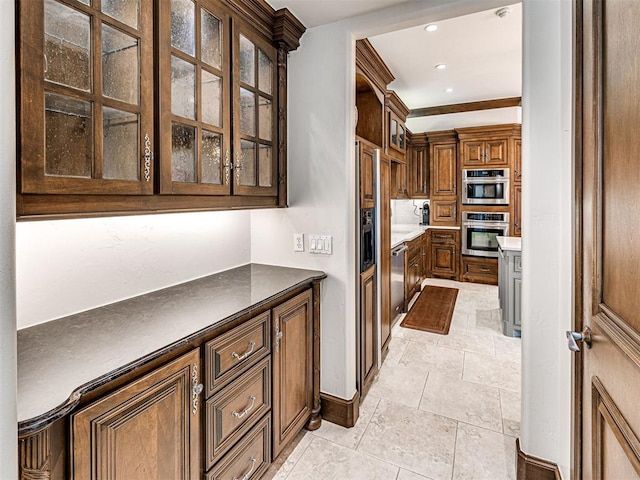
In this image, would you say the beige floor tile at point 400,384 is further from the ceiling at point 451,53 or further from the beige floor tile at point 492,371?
the ceiling at point 451,53

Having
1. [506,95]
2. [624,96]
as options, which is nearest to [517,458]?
[624,96]

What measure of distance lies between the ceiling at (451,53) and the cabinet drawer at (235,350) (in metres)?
1.71

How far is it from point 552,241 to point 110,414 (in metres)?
1.87

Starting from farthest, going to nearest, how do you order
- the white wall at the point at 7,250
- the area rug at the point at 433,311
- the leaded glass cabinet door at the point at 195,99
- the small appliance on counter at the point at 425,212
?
the small appliance on counter at the point at 425,212 → the area rug at the point at 433,311 → the leaded glass cabinet door at the point at 195,99 → the white wall at the point at 7,250

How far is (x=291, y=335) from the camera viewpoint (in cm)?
186

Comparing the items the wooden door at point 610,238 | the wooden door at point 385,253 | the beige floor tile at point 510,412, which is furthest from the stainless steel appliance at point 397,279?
the wooden door at point 610,238

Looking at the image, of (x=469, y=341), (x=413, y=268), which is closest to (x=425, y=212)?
(x=413, y=268)

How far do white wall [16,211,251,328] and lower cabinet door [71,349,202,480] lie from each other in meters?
0.58

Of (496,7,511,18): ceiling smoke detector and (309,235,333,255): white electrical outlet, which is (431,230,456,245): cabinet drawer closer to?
(496,7,511,18): ceiling smoke detector

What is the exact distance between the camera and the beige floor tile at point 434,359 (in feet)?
9.46

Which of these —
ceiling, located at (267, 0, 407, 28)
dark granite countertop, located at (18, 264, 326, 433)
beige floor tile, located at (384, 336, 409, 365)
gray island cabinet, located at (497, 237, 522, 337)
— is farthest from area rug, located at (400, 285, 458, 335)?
ceiling, located at (267, 0, 407, 28)

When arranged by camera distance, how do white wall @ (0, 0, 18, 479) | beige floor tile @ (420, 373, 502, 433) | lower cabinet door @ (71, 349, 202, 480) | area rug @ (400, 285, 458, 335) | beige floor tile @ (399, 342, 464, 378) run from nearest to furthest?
white wall @ (0, 0, 18, 479) < lower cabinet door @ (71, 349, 202, 480) < beige floor tile @ (420, 373, 502, 433) < beige floor tile @ (399, 342, 464, 378) < area rug @ (400, 285, 458, 335)

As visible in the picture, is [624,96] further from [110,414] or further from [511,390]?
[511,390]

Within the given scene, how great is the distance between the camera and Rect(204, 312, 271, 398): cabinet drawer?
1311mm
